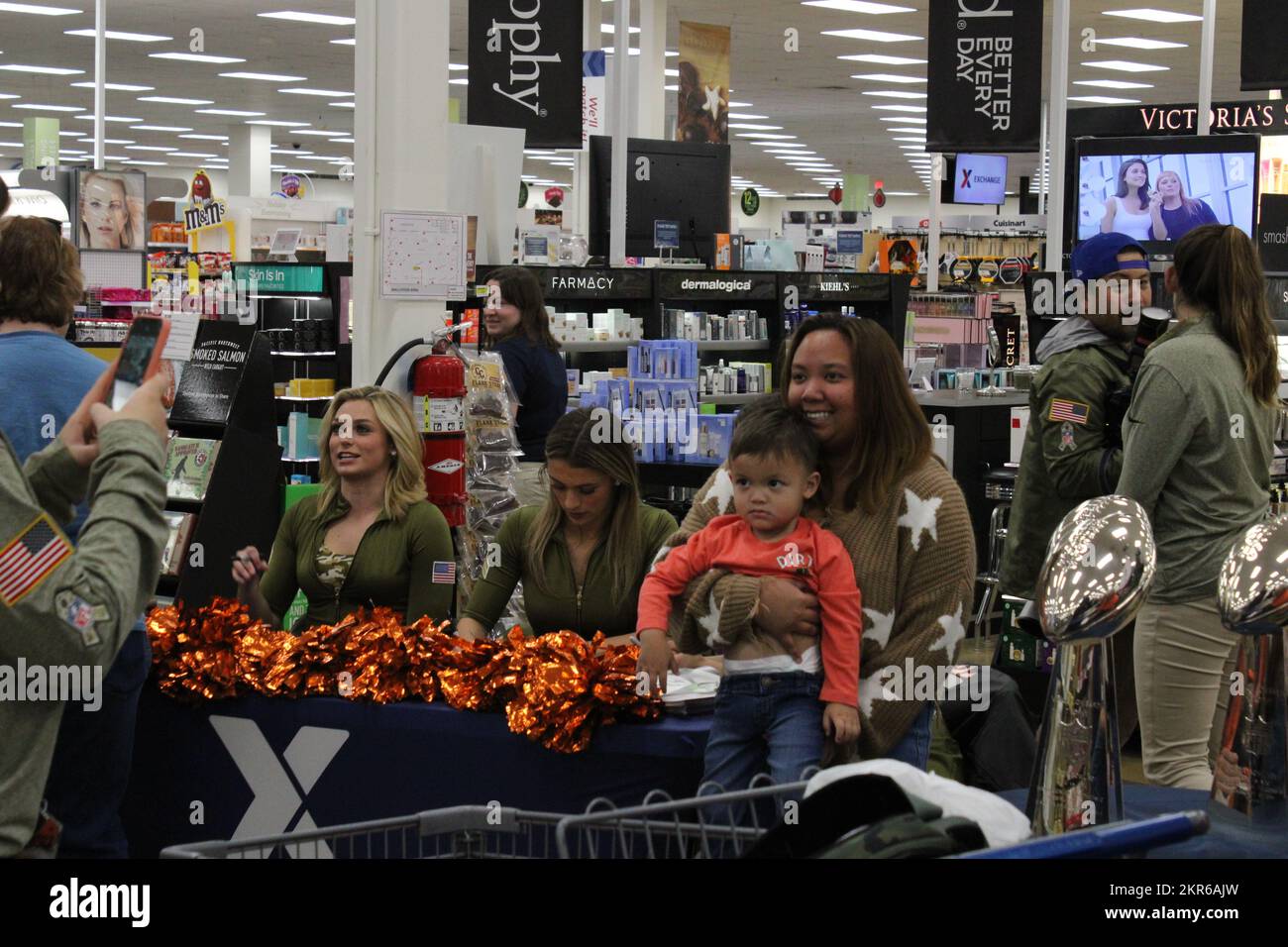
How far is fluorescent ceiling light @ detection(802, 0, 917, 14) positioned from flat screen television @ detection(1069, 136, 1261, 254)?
24.7 feet

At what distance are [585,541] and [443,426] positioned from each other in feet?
6.41

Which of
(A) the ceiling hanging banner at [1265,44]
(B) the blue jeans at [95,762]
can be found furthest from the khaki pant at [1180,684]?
(A) the ceiling hanging banner at [1265,44]

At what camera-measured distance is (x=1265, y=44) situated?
9.90m

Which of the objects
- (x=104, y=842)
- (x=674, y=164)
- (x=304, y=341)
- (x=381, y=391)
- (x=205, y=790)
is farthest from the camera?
(x=674, y=164)

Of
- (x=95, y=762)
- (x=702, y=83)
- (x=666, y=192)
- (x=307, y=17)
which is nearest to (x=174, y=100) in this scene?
(x=307, y=17)

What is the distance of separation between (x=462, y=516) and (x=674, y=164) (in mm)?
6175

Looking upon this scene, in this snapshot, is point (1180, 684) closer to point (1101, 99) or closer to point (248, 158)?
point (1101, 99)

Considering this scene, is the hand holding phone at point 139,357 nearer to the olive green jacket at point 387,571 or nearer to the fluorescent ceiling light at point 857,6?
the olive green jacket at point 387,571

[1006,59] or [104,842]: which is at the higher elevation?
[1006,59]

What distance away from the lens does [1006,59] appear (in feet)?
32.6

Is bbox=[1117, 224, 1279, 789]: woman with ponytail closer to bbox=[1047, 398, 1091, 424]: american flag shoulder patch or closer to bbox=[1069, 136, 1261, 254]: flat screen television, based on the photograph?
bbox=[1047, 398, 1091, 424]: american flag shoulder patch

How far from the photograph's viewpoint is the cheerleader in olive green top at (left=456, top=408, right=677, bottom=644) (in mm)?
3670
